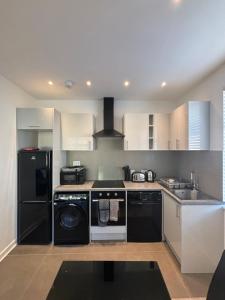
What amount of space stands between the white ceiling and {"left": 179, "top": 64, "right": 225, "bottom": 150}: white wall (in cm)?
16

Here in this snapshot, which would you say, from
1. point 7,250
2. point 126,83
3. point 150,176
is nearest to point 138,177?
point 150,176

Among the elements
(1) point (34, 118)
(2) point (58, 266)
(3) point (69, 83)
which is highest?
(3) point (69, 83)

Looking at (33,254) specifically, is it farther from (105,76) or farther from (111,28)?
(111,28)

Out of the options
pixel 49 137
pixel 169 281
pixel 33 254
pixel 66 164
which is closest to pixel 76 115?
pixel 49 137

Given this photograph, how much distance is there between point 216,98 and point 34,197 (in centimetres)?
308

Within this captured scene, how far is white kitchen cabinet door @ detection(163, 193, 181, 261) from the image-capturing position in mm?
2723

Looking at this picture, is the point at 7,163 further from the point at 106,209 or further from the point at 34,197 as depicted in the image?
the point at 106,209

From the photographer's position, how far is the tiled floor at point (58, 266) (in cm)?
229

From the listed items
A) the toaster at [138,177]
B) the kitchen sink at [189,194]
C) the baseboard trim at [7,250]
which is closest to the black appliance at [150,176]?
the toaster at [138,177]

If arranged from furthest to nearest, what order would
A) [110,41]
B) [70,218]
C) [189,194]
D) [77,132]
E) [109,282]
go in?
1. [77,132]
2. [70,218]
3. [189,194]
4. [110,41]
5. [109,282]

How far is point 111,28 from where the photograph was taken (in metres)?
1.79

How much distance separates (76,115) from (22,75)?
1239mm

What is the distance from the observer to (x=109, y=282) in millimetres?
1635

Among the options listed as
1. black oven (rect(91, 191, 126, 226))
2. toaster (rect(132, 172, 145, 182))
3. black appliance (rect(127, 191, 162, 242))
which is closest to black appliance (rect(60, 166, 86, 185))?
black oven (rect(91, 191, 126, 226))
